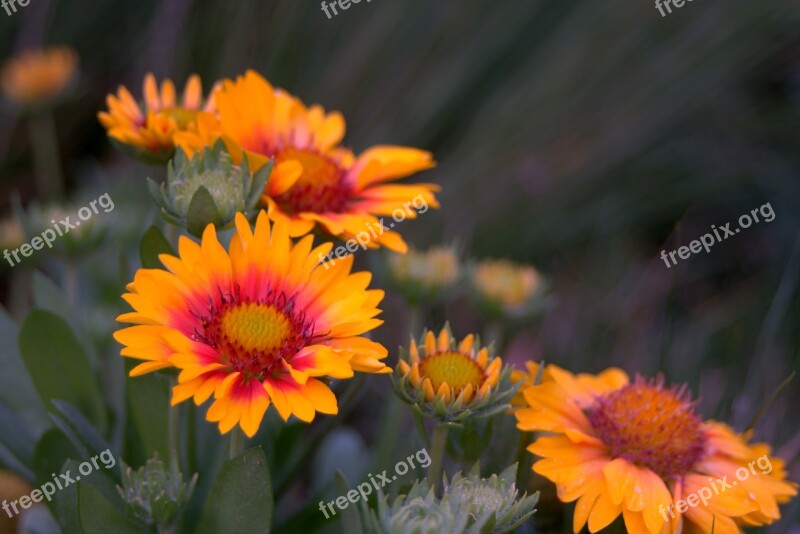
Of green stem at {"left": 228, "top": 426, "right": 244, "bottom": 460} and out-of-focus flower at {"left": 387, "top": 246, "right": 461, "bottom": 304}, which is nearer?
green stem at {"left": 228, "top": 426, "right": 244, "bottom": 460}

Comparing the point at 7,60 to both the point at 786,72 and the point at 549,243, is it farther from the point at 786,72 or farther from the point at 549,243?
the point at 786,72

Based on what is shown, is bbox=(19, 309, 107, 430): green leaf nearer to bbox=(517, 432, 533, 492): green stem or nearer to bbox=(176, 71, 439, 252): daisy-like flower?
bbox=(176, 71, 439, 252): daisy-like flower

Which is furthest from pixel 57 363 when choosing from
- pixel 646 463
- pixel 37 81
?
pixel 37 81

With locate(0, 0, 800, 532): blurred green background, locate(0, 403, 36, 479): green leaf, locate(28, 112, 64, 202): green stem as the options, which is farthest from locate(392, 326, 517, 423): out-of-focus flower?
locate(28, 112, 64, 202): green stem

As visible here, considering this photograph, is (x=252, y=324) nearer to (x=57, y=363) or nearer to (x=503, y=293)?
(x=57, y=363)

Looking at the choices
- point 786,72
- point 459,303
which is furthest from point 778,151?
point 459,303

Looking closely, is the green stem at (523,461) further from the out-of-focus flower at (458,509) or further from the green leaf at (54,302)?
the green leaf at (54,302)

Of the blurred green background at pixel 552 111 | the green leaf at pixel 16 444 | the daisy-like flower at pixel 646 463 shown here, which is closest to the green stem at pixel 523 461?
the daisy-like flower at pixel 646 463
